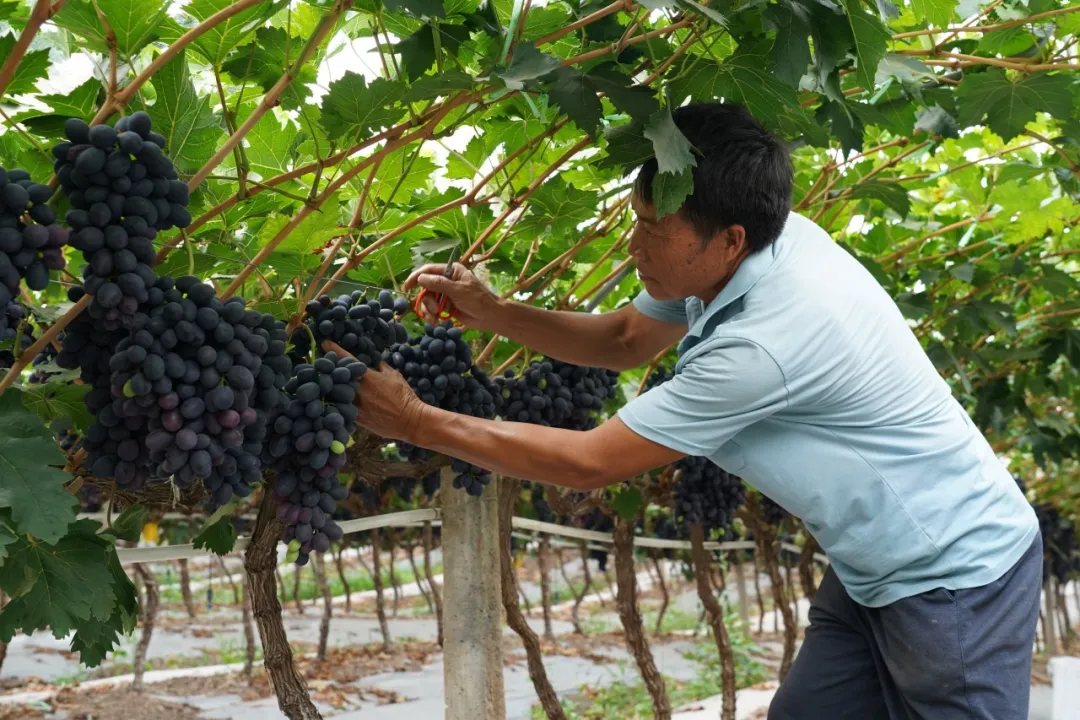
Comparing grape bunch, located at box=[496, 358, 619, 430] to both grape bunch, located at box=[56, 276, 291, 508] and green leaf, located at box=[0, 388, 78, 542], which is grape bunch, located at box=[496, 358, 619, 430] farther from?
green leaf, located at box=[0, 388, 78, 542]

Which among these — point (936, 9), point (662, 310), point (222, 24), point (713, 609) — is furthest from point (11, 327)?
point (713, 609)

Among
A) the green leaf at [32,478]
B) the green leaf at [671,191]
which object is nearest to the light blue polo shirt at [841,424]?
the green leaf at [671,191]

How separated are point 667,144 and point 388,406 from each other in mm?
694

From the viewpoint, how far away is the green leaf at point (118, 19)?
53.4 inches

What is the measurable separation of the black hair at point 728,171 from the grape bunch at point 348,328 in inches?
23.3

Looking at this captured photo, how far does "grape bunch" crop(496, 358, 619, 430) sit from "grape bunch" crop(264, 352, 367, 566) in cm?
82

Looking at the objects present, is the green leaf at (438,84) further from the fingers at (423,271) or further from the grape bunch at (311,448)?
the fingers at (423,271)

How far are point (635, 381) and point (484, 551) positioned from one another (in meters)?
1.52

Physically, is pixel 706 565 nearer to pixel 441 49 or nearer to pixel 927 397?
pixel 927 397

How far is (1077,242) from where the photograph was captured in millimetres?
4285

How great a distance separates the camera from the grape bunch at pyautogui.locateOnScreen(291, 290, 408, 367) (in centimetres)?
185

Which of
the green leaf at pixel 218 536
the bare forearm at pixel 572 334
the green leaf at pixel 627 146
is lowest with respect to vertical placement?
the green leaf at pixel 218 536

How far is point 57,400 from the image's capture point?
1622mm

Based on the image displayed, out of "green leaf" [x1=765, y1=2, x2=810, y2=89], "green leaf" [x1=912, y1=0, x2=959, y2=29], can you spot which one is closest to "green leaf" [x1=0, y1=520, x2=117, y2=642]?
"green leaf" [x1=765, y1=2, x2=810, y2=89]
